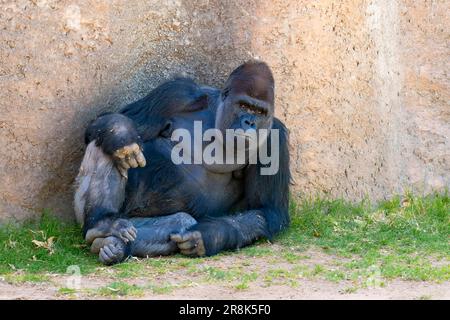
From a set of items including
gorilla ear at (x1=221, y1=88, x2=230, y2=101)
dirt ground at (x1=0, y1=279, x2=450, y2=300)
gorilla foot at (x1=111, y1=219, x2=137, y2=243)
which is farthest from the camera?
gorilla ear at (x1=221, y1=88, x2=230, y2=101)

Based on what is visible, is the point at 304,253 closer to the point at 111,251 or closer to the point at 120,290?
the point at 111,251

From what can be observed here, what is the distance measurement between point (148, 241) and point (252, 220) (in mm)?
606

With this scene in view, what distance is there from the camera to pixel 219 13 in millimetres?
5547

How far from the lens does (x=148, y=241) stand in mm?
4867

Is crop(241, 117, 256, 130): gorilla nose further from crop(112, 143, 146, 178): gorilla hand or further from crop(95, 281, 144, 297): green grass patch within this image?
crop(95, 281, 144, 297): green grass patch

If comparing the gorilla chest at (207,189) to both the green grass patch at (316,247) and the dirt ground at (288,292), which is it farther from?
the dirt ground at (288,292)

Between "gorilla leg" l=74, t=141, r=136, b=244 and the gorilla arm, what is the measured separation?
0.31m

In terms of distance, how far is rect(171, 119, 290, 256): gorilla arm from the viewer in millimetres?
4855

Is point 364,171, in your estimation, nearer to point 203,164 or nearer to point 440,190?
point 440,190

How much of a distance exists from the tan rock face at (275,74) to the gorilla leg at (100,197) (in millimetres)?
343

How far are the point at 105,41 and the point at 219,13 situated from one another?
2.29 ft

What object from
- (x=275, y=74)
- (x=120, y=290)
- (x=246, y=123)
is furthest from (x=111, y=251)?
(x=275, y=74)

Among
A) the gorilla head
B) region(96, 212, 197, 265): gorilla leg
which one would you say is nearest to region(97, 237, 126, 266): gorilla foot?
region(96, 212, 197, 265): gorilla leg
